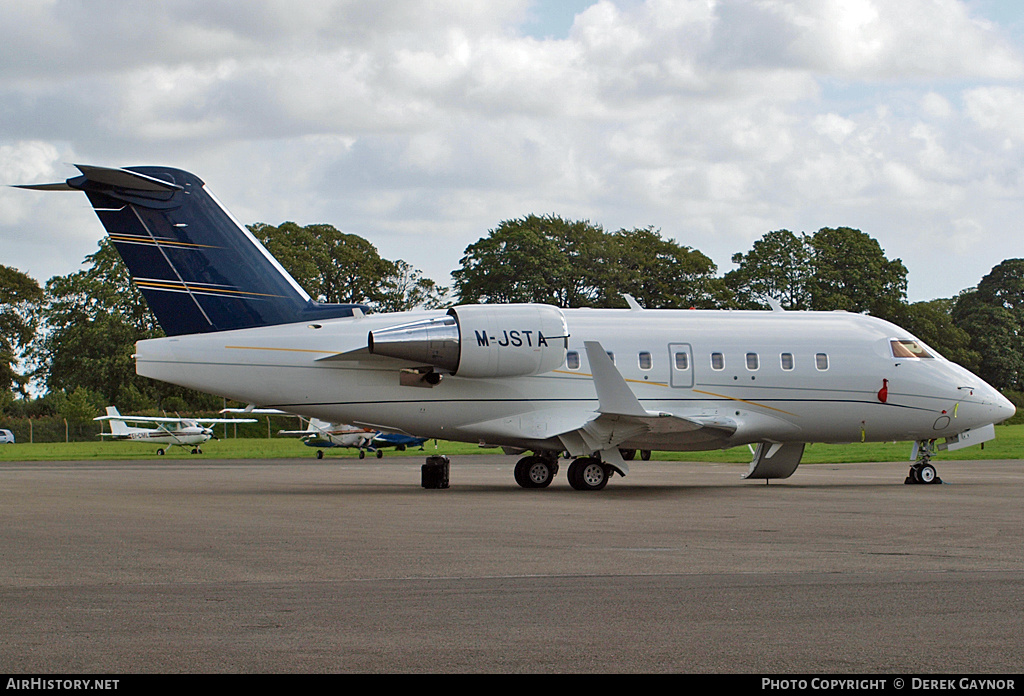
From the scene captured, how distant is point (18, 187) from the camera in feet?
67.5

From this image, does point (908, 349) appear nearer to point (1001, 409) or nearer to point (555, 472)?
point (1001, 409)

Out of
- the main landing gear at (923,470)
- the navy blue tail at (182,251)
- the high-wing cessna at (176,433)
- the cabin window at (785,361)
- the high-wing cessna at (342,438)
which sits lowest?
the main landing gear at (923,470)

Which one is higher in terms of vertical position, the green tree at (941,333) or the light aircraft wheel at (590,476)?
the green tree at (941,333)

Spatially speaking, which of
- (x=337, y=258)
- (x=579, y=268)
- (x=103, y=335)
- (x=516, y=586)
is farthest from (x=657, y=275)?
(x=516, y=586)

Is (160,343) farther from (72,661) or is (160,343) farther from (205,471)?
(72,661)

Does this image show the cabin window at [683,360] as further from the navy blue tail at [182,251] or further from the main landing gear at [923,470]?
the navy blue tail at [182,251]

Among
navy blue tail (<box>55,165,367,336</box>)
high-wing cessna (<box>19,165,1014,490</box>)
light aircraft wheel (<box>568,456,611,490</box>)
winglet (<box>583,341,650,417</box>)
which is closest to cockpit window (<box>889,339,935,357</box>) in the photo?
high-wing cessna (<box>19,165,1014,490</box>)

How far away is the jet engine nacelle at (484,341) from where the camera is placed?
22109 mm

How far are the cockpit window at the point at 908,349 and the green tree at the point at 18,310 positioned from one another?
3381 inches

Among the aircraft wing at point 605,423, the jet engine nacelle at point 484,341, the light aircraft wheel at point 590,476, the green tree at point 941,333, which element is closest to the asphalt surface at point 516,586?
the aircraft wing at point 605,423

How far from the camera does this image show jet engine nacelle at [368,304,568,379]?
22.1m

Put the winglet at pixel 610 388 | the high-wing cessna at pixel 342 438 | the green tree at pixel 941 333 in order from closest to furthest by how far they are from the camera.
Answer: the winglet at pixel 610 388 → the high-wing cessna at pixel 342 438 → the green tree at pixel 941 333

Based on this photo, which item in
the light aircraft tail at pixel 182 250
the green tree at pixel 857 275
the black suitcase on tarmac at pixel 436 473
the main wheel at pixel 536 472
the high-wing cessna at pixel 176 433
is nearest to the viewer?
the light aircraft tail at pixel 182 250

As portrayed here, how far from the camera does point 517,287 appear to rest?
8181cm
